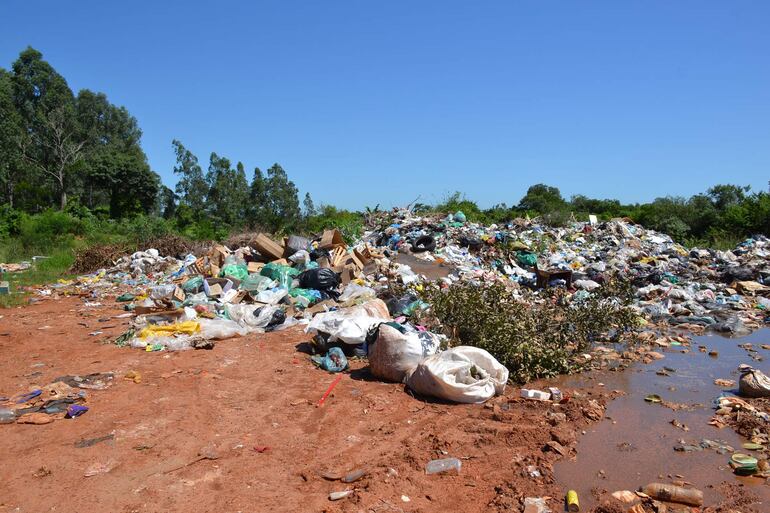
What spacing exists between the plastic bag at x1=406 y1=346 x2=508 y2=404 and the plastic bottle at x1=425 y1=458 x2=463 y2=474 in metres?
0.90

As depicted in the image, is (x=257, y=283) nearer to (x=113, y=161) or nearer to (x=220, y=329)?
(x=220, y=329)

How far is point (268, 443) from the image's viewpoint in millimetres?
3396

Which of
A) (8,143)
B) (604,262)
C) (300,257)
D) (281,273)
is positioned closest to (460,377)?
(281,273)

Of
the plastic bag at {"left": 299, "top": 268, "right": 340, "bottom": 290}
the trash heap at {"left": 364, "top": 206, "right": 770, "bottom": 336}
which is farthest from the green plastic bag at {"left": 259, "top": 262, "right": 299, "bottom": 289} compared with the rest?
the trash heap at {"left": 364, "top": 206, "right": 770, "bottom": 336}

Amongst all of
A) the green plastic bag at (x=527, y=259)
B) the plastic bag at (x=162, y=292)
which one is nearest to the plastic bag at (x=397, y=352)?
the plastic bag at (x=162, y=292)

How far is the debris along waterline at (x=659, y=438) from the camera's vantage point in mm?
2947

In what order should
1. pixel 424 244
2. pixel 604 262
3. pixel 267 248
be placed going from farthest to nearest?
pixel 424 244
pixel 604 262
pixel 267 248

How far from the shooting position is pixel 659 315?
7.62 meters

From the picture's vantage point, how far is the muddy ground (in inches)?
107

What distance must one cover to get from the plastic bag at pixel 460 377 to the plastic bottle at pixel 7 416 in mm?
3022

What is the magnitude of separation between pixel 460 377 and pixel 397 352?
2.11 feet

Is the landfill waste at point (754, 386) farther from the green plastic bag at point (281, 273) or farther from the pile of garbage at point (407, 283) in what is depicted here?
the green plastic bag at point (281, 273)

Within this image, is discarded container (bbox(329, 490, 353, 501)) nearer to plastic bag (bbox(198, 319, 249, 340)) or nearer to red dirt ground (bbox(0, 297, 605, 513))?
red dirt ground (bbox(0, 297, 605, 513))

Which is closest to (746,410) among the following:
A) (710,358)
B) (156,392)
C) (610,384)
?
(610,384)
